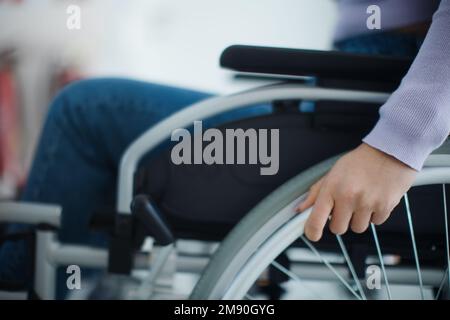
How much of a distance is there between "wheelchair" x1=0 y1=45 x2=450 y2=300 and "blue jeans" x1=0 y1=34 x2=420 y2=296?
0.05 m

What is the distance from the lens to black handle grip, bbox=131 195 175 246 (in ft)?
1.65

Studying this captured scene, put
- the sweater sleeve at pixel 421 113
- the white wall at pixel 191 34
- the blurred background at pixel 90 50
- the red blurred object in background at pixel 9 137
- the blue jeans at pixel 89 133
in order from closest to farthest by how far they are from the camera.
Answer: the sweater sleeve at pixel 421 113
the blue jeans at pixel 89 133
the white wall at pixel 191 34
the blurred background at pixel 90 50
the red blurred object in background at pixel 9 137

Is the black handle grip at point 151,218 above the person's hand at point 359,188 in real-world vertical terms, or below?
below

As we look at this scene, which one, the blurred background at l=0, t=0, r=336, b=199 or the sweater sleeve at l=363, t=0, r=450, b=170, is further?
the blurred background at l=0, t=0, r=336, b=199

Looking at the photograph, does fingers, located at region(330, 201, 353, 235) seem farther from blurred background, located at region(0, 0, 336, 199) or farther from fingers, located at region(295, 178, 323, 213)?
blurred background, located at region(0, 0, 336, 199)

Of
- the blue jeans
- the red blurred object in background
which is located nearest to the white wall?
the red blurred object in background

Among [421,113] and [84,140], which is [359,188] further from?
[84,140]

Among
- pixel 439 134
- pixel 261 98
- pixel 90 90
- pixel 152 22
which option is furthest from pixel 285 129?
pixel 152 22

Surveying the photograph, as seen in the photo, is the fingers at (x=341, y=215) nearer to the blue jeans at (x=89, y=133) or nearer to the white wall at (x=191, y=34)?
the blue jeans at (x=89, y=133)

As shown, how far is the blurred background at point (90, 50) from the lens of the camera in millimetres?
1486

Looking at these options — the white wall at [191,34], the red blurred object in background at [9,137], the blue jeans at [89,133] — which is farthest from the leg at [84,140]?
the red blurred object in background at [9,137]

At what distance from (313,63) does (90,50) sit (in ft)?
4.32
